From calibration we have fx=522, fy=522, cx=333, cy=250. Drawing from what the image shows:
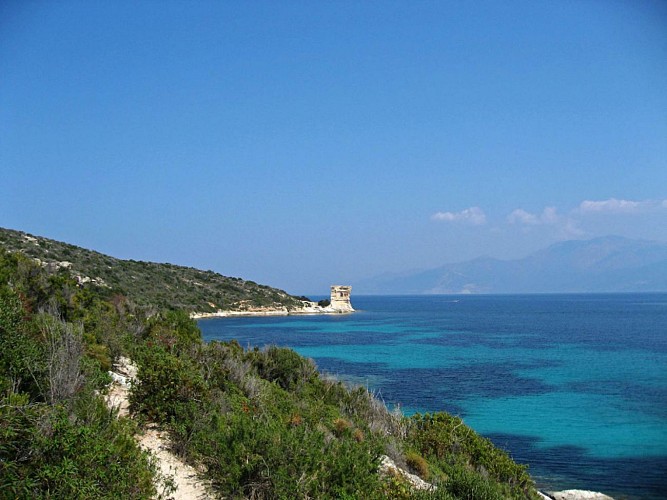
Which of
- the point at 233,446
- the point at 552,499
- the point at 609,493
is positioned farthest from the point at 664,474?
the point at 233,446

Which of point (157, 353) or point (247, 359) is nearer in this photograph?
point (157, 353)

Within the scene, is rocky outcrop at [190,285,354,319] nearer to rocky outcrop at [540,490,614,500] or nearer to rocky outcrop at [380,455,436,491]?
rocky outcrop at [540,490,614,500]

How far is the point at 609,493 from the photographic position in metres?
15.7

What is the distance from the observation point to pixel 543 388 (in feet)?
103

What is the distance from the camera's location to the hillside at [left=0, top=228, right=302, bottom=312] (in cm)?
5569

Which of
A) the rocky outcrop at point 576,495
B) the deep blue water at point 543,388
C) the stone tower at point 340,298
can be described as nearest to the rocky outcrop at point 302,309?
the stone tower at point 340,298

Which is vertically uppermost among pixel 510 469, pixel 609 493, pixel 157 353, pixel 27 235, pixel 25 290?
pixel 27 235

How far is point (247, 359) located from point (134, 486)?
11391 millimetres

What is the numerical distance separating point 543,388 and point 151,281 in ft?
205

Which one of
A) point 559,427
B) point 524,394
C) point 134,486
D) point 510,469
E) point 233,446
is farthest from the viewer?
point 524,394

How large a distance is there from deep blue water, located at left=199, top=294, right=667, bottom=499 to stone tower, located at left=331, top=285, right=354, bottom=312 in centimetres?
5199

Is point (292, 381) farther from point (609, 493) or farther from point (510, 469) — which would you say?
point (609, 493)

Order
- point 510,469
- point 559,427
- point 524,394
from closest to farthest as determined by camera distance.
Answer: point 510,469 < point 559,427 < point 524,394

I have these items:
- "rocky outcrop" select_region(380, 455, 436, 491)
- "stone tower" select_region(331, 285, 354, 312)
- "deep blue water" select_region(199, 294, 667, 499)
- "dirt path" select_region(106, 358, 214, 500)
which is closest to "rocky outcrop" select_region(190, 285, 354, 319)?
"stone tower" select_region(331, 285, 354, 312)
